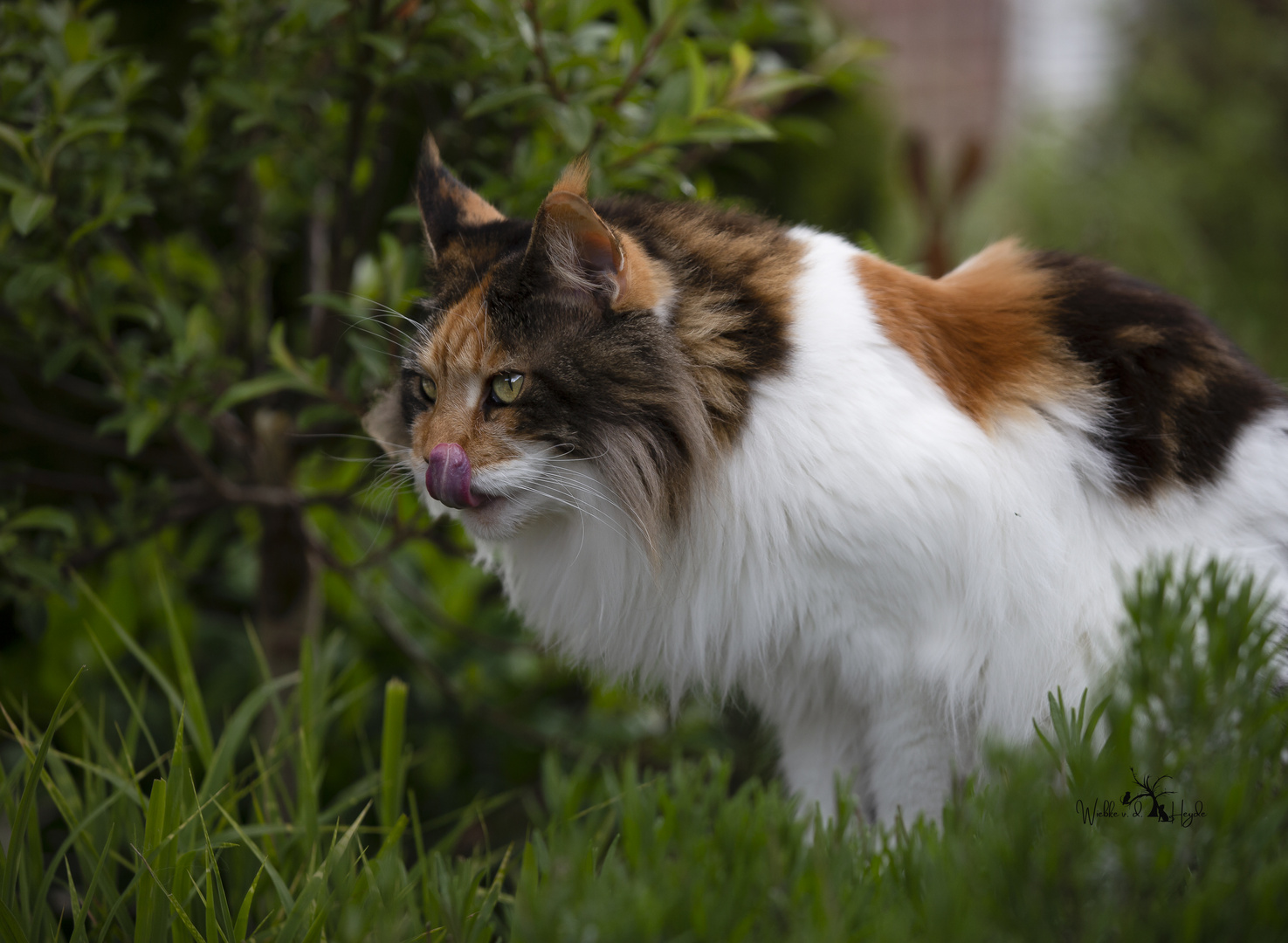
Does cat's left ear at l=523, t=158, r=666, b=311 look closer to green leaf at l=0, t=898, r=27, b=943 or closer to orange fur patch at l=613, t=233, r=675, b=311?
orange fur patch at l=613, t=233, r=675, b=311

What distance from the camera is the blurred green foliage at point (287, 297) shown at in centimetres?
172

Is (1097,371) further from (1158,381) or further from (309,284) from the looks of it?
Answer: (309,284)

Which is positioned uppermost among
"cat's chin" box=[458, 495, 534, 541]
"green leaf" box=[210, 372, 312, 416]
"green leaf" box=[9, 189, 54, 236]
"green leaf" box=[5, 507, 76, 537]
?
"green leaf" box=[9, 189, 54, 236]

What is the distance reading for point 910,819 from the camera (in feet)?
5.06

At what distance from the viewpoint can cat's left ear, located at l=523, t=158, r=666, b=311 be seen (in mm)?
1311

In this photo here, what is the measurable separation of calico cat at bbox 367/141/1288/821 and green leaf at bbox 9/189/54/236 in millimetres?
619

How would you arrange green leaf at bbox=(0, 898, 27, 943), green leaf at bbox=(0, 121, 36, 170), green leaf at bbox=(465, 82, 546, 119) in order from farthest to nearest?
green leaf at bbox=(465, 82, 546, 119) < green leaf at bbox=(0, 121, 36, 170) < green leaf at bbox=(0, 898, 27, 943)

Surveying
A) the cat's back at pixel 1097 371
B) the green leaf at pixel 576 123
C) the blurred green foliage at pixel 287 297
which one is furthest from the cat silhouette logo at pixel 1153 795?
the green leaf at pixel 576 123

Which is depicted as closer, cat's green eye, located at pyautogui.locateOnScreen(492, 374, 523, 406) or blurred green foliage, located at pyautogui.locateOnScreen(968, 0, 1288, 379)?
cat's green eye, located at pyautogui.locateOnScreen(492, 374, 523, 406)

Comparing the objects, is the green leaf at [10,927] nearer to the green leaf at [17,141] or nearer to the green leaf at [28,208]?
the green leaf at [28,208]

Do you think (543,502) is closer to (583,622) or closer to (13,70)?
(583,622)

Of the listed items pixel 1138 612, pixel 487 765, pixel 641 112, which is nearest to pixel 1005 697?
pixel 1138 612

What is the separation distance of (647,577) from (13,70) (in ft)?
4.73

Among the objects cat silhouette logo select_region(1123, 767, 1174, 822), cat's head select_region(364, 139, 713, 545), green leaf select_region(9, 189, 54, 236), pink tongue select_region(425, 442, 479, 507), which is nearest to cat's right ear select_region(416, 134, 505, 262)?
cat's head select_region(364, 139, 713, 545)
